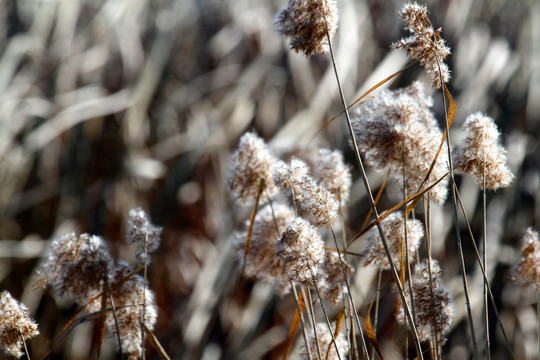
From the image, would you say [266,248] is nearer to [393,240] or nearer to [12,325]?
[393,240]

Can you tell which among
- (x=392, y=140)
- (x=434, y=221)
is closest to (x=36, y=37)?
(x=434, y=221)

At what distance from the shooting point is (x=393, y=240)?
506mm

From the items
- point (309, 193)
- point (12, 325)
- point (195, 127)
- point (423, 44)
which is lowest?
point (12, 325)

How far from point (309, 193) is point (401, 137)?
102mm

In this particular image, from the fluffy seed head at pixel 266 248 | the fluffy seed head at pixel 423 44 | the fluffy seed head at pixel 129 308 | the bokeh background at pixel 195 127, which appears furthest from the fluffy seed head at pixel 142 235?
the bokeh background at pixel 195 127

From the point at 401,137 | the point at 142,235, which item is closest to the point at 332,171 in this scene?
the point at 401,137

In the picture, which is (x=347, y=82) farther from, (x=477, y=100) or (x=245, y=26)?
(x=245, y=26)

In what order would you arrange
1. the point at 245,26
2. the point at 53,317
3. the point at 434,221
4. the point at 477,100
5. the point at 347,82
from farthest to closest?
the point at 245,26, the point at 347,82, the point at 477,100, the point at 53,317, the point at 434,221

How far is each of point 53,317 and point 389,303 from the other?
3.10 feet

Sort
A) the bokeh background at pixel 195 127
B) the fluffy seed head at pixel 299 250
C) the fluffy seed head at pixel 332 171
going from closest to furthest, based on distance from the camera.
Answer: the fluffy seed head at pixel 299 250, the fluffy seed head at pixel 332 171, the bokeh background at pixel 195 127

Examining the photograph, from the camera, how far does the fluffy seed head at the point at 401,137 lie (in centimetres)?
47

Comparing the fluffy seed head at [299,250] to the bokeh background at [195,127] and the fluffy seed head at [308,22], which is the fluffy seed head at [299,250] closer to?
the fluffy seed head at [308,22]

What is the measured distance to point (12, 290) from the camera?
161cm

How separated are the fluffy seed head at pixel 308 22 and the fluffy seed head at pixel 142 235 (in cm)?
20
